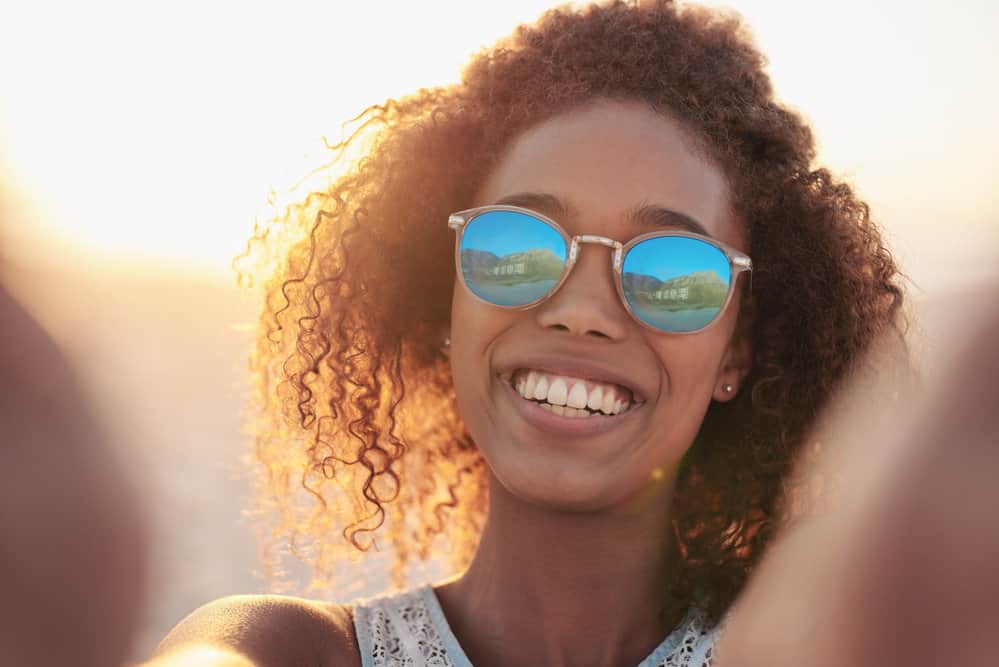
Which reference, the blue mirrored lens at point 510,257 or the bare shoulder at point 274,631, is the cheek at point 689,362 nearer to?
the blue mirrored lens at point 510,257

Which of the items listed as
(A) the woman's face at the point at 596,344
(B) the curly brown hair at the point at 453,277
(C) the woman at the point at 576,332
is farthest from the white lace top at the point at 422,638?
(A) the woman's face at the point at 596,344

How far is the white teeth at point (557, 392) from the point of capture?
8.91 ft

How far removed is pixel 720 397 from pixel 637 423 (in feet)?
1.36

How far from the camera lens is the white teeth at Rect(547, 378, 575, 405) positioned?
271 cm

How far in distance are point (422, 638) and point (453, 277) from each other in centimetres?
110

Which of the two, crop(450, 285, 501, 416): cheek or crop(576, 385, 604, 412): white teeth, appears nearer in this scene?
crop(576, 385, 604, 412): white teeth

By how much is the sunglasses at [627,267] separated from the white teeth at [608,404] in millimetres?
198

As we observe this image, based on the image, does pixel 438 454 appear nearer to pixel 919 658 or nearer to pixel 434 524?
pixel 434 524

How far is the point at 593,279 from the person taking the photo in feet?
8.89

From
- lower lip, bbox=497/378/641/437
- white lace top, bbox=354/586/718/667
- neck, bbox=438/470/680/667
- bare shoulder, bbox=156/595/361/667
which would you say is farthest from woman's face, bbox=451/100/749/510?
bare shoulder, bbox=156/595/361/667

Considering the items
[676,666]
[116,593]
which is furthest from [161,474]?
[676,666]

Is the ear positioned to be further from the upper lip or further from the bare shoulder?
the bare shoulder

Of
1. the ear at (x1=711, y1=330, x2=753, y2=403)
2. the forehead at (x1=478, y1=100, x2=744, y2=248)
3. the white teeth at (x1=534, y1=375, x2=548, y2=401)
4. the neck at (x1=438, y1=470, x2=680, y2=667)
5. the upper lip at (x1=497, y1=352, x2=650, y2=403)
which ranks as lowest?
the neck at (x1=438, y1=470, x2=680, y2=667)

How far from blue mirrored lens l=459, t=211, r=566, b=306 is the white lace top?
897mm
